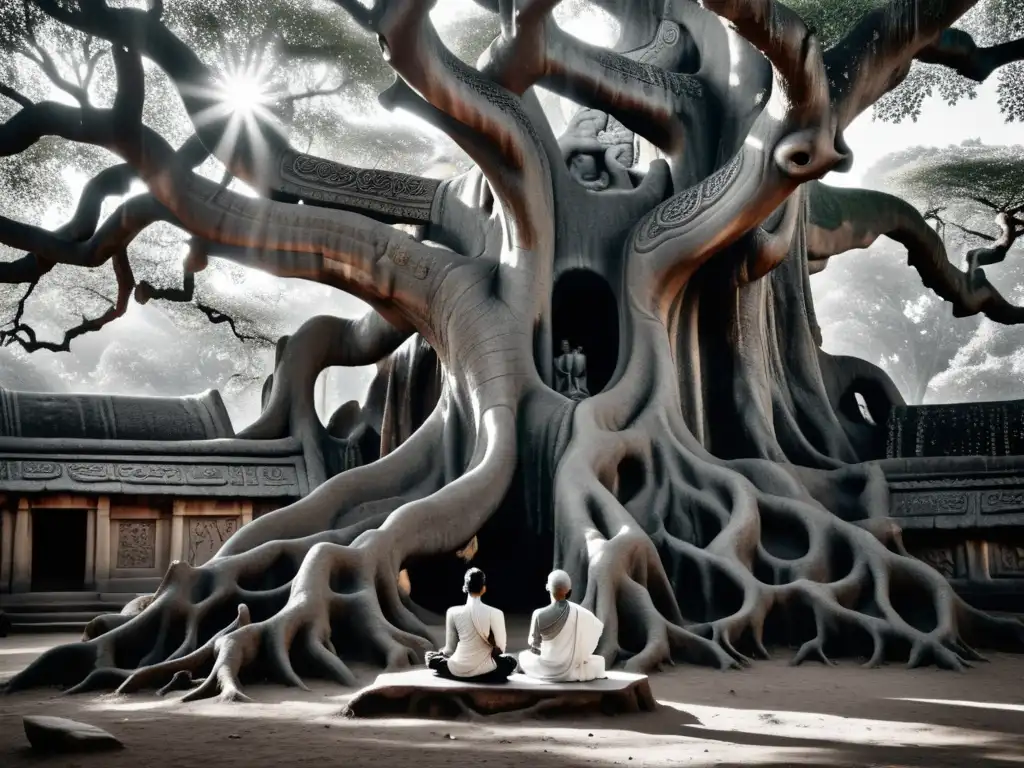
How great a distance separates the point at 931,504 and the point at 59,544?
1194cm

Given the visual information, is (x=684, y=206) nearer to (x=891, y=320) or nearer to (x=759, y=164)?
(x=759, y=164)

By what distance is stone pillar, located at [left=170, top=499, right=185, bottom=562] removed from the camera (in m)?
14.9

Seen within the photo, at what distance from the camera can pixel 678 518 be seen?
33.7ft

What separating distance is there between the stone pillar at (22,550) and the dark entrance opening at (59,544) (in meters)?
1.44

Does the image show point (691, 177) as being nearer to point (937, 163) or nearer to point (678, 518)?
point (678, 518)

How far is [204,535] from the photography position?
1510 cm

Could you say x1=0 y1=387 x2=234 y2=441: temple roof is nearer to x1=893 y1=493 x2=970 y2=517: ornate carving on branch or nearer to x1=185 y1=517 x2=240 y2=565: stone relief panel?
x1=185 y1=517 x2=240 y2=565: stone relief panel

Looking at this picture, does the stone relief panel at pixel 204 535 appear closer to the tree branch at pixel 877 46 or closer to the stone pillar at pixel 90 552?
the stone pillar at pixel 90 552

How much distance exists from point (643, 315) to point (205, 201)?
4.50 m

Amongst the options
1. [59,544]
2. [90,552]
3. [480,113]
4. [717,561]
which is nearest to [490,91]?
[480,113]

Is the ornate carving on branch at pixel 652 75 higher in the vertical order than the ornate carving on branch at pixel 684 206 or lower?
higher

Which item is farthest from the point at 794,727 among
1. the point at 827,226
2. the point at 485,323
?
the point at 827,226

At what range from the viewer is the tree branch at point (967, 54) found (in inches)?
518

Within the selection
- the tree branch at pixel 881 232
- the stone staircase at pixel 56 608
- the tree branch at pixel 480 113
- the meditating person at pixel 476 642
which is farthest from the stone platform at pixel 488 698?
the tree branch at pixel 881 232
